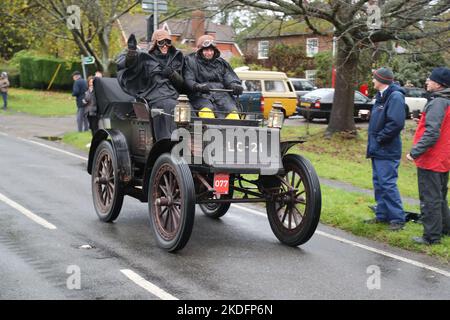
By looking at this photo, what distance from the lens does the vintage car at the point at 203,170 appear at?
261 inches

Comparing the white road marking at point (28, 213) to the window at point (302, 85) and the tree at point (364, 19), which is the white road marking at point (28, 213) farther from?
the window at point (302, 85)

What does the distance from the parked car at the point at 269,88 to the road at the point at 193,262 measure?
17298 millimetres

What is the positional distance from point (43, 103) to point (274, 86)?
48.5 feet

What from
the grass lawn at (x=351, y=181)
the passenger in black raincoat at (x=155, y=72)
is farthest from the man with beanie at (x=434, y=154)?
the passenger in black raincoat at (x=155, y=72)

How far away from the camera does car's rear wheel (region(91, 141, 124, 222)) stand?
7816 millimetres

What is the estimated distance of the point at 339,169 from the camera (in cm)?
1420

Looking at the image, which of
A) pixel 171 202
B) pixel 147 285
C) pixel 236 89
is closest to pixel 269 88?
pixel 236 89

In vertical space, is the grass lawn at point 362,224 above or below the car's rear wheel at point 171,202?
below

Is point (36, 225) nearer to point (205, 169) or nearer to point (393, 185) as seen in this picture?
point (205, 169)

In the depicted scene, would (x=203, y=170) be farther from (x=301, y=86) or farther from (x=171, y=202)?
(x=301, y=86)

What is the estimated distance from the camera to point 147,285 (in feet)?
18.1

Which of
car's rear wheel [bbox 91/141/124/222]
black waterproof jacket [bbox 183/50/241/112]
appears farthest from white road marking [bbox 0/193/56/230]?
black waterproof jacket [bbox 183/50/241/112]

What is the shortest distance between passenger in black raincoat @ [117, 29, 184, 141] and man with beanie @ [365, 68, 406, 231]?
2.61 metres

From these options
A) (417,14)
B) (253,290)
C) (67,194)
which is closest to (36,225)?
(67,194)
